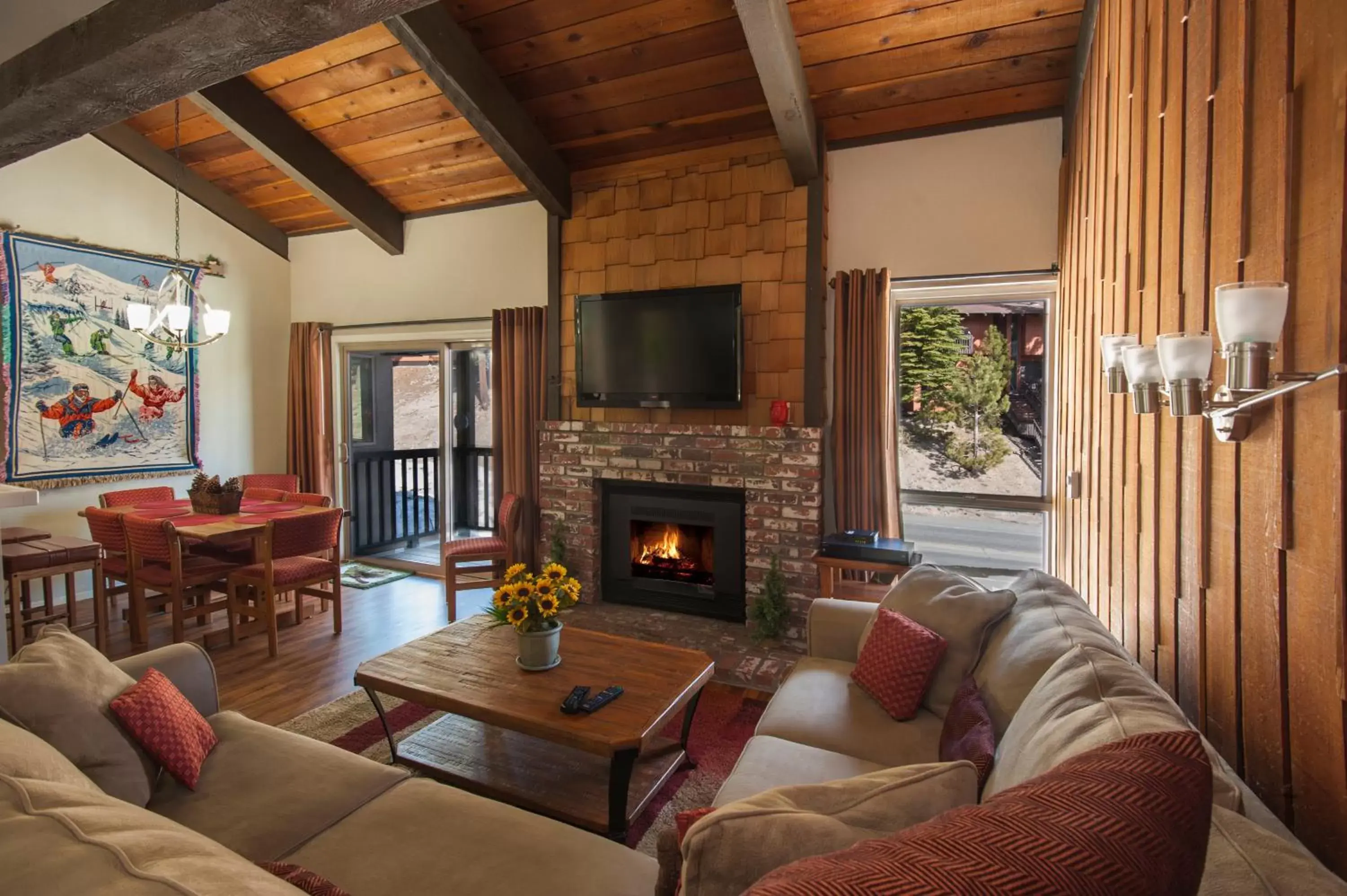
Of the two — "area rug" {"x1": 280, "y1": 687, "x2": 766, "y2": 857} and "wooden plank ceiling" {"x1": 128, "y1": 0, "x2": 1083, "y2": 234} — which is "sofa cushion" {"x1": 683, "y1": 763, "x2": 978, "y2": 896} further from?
"wooden plank ceiling" {"x1": 128, "y1": 0, "x2": 1083, "y2": 234}

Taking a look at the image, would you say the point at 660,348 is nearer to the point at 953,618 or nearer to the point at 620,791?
the point at 953,618

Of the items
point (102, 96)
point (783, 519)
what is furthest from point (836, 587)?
point (102, 96)

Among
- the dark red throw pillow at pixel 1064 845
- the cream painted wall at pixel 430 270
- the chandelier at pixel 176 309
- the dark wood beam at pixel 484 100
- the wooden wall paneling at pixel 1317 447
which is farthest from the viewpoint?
the cream painted wall at pixel 430 270

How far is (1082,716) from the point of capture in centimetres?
120

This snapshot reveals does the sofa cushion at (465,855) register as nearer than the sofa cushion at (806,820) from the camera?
No

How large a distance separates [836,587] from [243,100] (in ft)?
15.5

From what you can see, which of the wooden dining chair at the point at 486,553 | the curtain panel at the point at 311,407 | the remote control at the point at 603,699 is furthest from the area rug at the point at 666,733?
the curtain panel at the point at 311,407

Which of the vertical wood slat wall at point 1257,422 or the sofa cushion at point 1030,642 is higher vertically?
the vertical wood slat wall at point 1257,422

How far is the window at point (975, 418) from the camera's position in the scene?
152 inches

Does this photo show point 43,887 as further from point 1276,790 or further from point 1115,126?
point 1115,126

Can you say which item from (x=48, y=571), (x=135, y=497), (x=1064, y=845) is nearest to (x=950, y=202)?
(x=1064, y=845)

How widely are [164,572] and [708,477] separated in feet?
10.7

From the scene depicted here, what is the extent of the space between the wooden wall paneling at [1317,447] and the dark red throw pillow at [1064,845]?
51 centimetres

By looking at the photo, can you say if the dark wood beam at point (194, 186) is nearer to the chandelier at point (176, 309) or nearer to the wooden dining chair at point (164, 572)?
the chandelier at point (176, 309)
